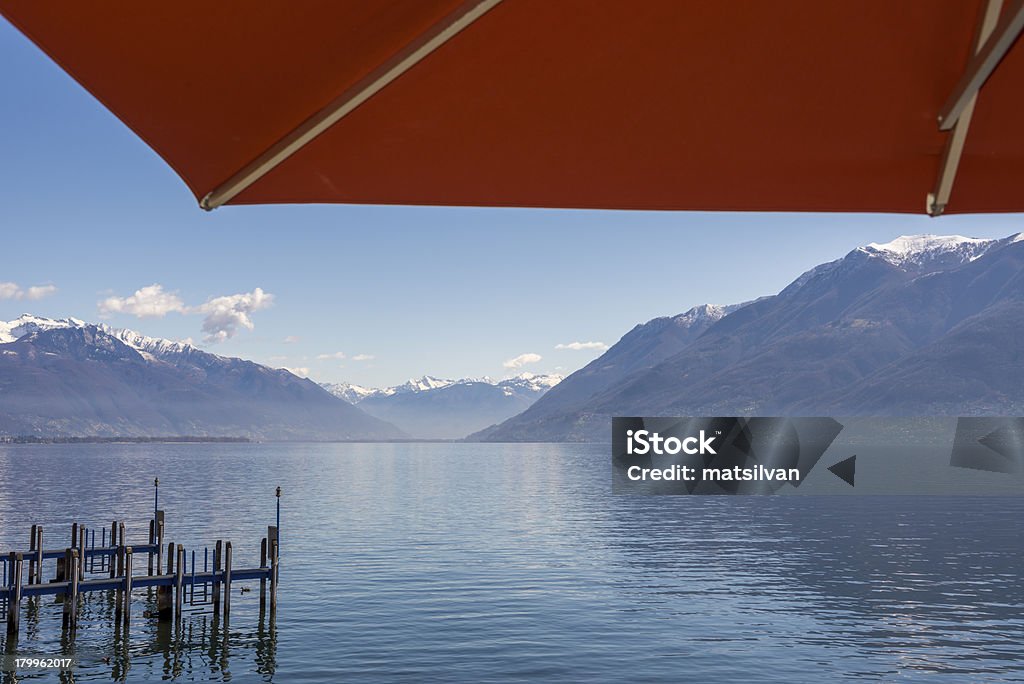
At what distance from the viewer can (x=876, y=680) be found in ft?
108

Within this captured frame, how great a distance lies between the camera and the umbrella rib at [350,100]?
7.57ft

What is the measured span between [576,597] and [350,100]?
45.9 meters

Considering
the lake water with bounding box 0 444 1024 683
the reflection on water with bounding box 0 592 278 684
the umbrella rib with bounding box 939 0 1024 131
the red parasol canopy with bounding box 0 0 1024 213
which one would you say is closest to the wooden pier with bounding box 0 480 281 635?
the reflection on water with bounding box 0 592 278 684

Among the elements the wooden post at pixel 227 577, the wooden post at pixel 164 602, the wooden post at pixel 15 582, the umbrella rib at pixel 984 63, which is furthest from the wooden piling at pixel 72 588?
the umbrella rib at pixel 984 63

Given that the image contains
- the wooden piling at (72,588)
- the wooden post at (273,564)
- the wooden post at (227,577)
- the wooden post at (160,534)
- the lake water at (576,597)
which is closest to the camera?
the wooden piling at (72,588)

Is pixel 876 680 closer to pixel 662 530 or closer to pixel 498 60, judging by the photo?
pixel 498 60

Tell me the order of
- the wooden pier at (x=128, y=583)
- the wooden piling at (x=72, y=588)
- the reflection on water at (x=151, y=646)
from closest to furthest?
1. the reflection on water at (x=151, y=646)
2. the wooden pier at (x=128, y=583)
3. the wooden piling at (x=72, y=588)

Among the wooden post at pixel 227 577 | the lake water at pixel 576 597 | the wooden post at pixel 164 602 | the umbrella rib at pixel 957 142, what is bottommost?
the lake water at pixel 576 597

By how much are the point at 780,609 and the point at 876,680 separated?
36.2ft

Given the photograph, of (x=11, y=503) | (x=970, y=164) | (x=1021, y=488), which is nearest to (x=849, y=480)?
(x=1021, y=488)

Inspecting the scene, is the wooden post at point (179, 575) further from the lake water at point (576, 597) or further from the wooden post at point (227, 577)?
the wooden post at point (227, 577)

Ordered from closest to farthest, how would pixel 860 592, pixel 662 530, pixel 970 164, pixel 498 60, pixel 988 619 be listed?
pixel 498 60, pixel 970 164, pixel 988 619, pixel 860 592, pixel 662 530

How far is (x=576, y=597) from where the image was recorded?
152 feet

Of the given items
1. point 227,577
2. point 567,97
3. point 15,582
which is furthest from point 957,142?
point 227,577
